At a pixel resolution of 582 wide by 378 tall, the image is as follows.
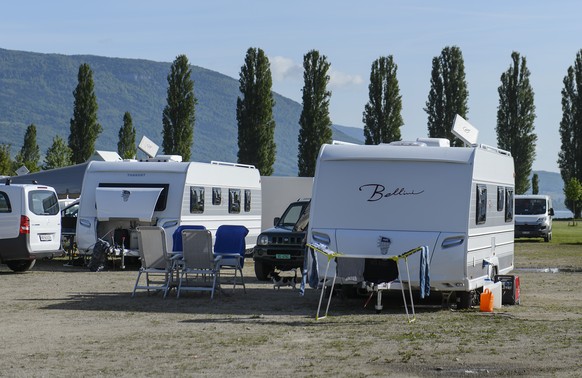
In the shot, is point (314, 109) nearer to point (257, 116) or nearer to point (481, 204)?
point (257, 116)

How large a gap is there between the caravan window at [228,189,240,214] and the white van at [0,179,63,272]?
4944 mm

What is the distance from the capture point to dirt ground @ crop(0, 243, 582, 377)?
9820mm

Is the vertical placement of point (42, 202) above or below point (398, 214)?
above

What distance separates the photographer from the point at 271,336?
12117 mm

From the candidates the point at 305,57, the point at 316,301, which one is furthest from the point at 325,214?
the point at 305,57

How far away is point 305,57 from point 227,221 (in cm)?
3918

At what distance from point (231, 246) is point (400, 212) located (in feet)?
13.1

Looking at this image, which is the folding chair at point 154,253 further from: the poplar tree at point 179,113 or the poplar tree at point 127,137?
the poplar tree at point 127,137

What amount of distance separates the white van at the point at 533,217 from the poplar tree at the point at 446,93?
2568 cm

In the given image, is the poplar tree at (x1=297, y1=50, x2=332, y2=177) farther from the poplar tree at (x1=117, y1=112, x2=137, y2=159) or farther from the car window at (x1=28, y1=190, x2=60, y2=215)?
the car window at (x1=28, y1=190, x2=60, y2=215)

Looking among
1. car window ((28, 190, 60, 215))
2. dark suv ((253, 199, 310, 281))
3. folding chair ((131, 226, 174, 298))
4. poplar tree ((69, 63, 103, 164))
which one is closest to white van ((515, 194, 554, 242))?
dark suv ((253, 199, 310, 281))

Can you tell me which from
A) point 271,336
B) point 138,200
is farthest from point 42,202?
point 271,336

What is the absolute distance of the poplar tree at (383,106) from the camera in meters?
65.8

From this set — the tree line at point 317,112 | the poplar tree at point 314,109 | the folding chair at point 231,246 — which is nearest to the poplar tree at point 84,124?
the tree line at point 317,112
